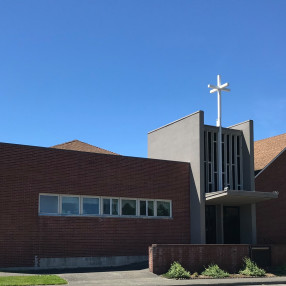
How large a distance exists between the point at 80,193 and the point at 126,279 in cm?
503

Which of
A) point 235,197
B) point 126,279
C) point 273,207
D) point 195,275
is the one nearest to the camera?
point 126,279

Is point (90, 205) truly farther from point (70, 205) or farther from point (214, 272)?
point (214, 272)

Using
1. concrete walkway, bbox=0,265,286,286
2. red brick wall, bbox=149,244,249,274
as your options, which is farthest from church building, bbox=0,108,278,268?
red brick wall, bbox=149,244,249,274

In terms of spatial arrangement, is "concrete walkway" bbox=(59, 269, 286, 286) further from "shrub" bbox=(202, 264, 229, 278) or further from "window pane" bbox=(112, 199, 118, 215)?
"window pane" bbox=(112, 199, 118, 215)

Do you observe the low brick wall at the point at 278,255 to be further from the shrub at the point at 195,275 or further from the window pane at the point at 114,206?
the window pane at the point at 114,206

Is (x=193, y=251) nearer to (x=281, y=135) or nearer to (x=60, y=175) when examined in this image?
(x=60, y=175)

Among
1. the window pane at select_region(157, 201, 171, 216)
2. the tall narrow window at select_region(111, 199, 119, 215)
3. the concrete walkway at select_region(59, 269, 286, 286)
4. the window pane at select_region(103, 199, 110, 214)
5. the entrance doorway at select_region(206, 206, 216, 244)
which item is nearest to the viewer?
the concrete walkway at select_region(59, 269, 286, 286)

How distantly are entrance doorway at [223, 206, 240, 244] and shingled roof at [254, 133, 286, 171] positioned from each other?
342 cm

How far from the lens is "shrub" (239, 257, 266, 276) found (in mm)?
20844

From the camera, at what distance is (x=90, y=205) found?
21797 millimetres

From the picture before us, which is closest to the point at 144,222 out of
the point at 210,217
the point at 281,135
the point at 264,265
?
the point at 210,217

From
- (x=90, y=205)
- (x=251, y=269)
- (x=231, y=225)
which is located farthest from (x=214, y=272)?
(x=231, y=225)

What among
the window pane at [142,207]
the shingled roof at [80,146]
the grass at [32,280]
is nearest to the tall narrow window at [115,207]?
the window pane at [142,207]

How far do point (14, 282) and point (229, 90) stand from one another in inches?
583
